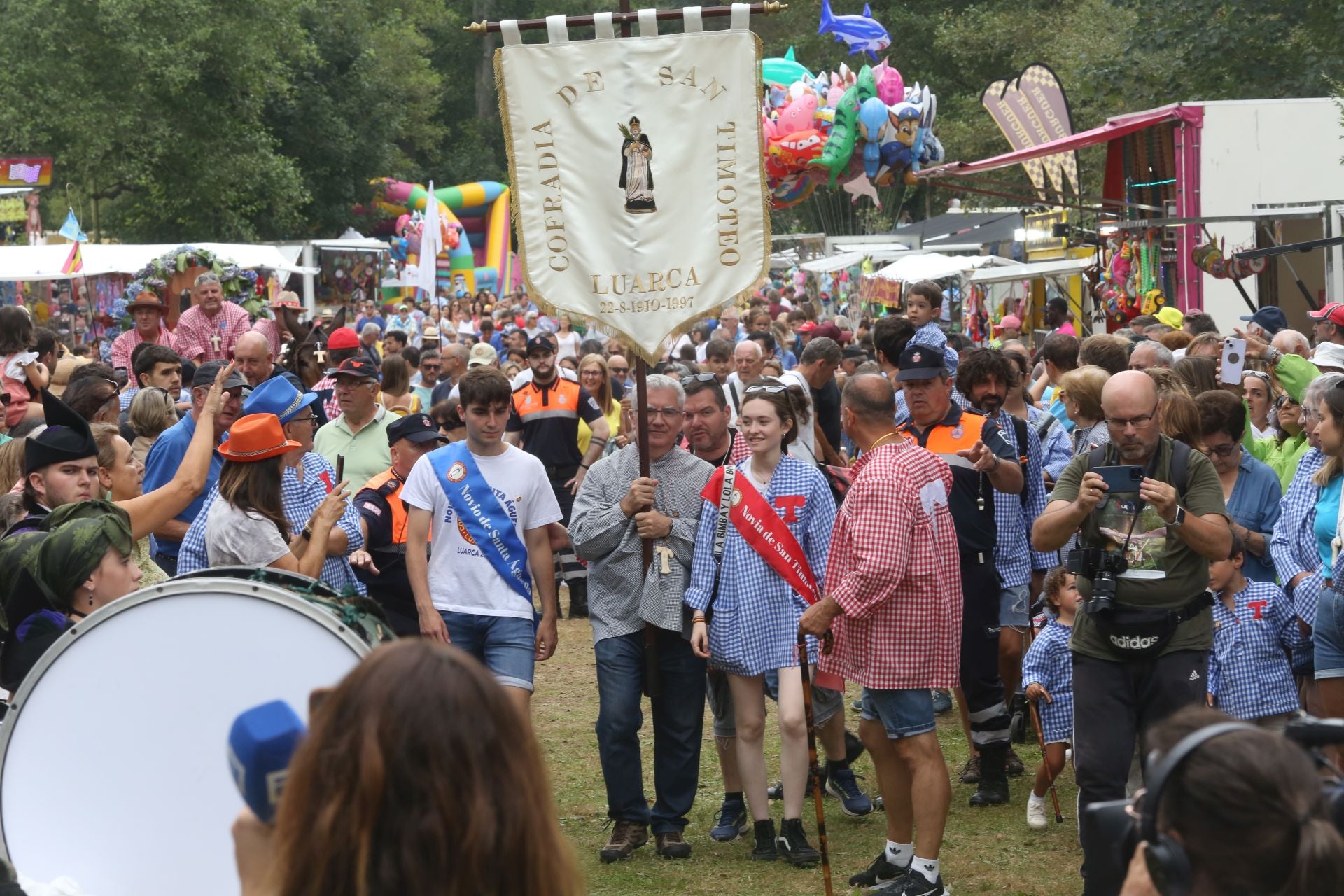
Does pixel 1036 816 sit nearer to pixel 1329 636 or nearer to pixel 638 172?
pixel 1329 636

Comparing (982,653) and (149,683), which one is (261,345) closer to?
(982,653)

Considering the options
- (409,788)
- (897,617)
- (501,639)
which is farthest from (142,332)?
(409,788)

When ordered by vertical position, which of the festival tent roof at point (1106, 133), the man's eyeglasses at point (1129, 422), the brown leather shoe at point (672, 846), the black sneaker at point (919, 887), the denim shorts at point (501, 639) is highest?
the festival tent roof at point (1106, 133)

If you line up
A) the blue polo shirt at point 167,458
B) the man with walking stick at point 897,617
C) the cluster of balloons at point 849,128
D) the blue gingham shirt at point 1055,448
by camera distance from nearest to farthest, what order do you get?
the man with walking stick at point 897,617 → the blue polo shirt at point 167,458 → the blue gingham shirt at point 1055,448 → the cluster of balloons at point 849,128

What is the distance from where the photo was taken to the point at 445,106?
2844 inches

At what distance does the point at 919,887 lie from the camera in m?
5.82

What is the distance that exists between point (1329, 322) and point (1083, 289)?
12199 mm

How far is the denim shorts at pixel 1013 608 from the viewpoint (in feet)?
24.9

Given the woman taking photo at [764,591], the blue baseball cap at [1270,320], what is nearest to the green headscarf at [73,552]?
the woman taking photo at [764,591]

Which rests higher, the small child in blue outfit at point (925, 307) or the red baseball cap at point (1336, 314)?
the small child in blue outfit at point (925, 307)

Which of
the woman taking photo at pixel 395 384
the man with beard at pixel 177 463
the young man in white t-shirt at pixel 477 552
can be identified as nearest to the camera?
the young man in white t-shirt at pixel 477 552

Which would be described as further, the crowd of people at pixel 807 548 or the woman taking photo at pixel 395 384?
the woman taking photo at pixel 395 384

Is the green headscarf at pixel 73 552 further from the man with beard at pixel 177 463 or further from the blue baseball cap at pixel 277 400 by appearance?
the man with beard at pixel 177 463

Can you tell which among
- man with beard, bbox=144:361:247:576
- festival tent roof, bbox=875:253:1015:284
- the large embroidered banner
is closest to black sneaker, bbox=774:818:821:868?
the large embroidered banner
